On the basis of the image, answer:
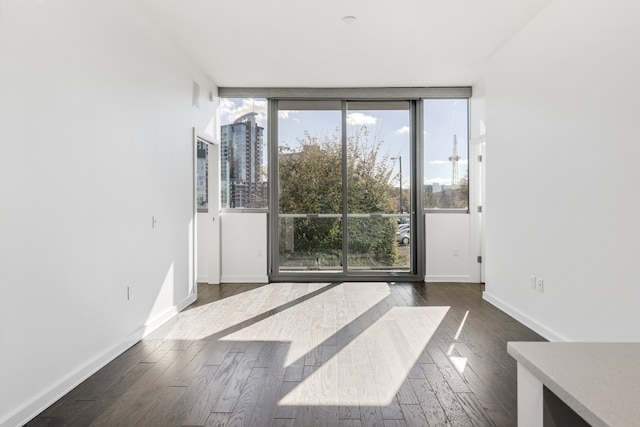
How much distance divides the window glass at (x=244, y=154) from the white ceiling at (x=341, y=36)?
53cm

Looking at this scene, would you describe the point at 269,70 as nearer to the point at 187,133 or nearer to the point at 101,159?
the point at 187,133

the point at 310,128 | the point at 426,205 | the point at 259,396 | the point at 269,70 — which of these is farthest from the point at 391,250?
the point at 259,396

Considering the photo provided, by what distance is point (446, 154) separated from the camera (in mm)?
5719

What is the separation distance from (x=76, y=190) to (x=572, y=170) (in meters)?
3.42

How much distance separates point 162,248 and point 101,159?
1.23 meters

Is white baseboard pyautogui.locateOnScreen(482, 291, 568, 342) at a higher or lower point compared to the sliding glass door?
lower

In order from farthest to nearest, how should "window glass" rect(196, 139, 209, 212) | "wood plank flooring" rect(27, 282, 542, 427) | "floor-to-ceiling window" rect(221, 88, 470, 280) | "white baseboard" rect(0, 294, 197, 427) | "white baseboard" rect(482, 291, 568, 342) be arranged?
"floor-to-ceiling window" rect(221, 88, 470, 280), "window glass" rect(196, 139, 209, 212), "white baseboard" rect(482, 291, 568, 342), "wood plank flooring" rect(27, 282, 542, 427), "white baseboard" rect(0, 294, 197, 427)

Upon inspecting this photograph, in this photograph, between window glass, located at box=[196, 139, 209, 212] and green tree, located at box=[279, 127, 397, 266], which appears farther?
green tree, located at box=[279, 127, 397, 266]

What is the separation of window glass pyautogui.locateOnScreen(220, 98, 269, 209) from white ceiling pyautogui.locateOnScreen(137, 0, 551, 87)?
53cm

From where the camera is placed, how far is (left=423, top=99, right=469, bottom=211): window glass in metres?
5.70

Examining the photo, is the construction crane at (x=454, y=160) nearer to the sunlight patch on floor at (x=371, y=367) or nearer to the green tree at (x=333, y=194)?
the green tree at (x=333, y=194)

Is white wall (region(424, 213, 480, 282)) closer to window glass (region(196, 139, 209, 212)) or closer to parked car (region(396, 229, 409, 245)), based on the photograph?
parked car (region(396, 229, 409, 245))

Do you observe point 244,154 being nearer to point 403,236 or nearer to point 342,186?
point 342,186

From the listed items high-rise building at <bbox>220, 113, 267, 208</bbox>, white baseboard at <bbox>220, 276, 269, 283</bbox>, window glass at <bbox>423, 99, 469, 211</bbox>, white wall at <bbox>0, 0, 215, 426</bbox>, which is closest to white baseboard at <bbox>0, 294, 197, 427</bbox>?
white wall at <bbox>0, 0, 215, 426</bbox>
